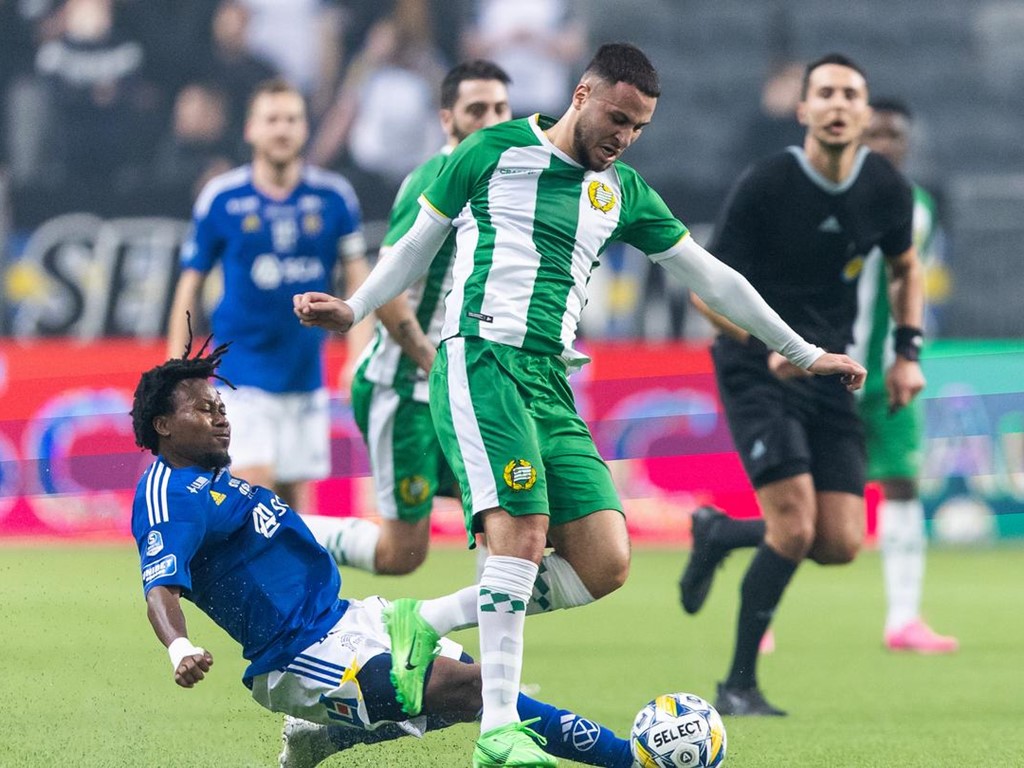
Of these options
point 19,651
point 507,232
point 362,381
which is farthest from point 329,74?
point 507,232

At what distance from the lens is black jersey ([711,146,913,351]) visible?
6.86m

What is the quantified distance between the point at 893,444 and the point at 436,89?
6.31 metres

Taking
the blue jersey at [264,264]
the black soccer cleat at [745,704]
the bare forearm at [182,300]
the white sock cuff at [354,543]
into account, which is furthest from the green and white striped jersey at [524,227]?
the blue jersey at [264,264]

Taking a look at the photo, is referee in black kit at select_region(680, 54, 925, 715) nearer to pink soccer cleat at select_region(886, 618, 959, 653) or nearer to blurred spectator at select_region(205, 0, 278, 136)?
pink soccer cleat at select_region(886, 618, 959, 653)

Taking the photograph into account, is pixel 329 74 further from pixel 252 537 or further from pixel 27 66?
pixel 252 537

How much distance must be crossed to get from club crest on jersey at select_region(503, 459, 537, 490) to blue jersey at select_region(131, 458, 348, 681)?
53 centimetres

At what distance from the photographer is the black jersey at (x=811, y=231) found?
6859mm

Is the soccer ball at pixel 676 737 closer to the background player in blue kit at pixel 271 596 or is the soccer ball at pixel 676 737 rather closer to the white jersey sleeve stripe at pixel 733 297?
the background player in blue kit at pixel 271 596

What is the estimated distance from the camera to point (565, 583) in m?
5.29

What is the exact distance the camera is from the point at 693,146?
1491 centimetres

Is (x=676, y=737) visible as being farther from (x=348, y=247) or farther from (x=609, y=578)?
(x=348, y=247)

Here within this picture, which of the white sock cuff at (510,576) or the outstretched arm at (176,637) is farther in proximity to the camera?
the white sock cuff at (510,576)

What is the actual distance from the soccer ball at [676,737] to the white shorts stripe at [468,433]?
27.0 inches

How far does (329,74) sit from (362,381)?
7477 millimetres
